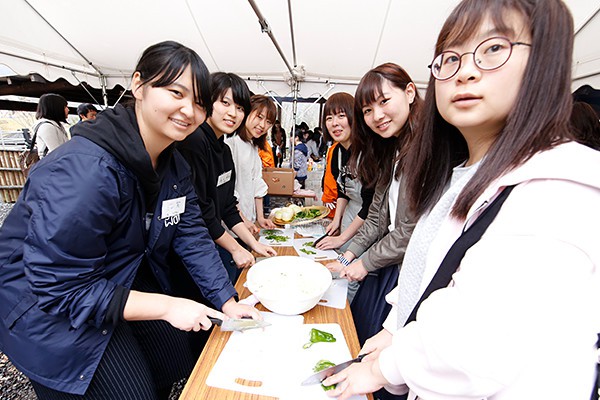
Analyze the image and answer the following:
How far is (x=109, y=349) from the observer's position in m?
0.88

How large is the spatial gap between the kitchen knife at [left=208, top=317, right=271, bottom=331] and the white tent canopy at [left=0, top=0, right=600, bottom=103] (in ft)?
9.57

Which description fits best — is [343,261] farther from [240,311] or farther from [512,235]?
[512,235]

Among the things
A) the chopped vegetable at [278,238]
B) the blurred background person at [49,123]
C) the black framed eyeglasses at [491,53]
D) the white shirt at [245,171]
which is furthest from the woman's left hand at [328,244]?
the blurred background person at [49,123]

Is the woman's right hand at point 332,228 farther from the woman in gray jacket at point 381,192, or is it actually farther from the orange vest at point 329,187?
the orange vest at point 329,187

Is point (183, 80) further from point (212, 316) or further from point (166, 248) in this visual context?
point (212, 316)

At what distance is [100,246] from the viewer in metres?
0.80

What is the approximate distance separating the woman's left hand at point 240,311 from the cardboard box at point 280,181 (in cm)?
263

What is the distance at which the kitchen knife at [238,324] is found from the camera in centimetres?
92

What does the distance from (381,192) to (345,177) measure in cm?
62

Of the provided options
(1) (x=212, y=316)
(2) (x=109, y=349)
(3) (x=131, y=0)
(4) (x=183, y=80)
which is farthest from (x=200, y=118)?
(3) (x=131, y=0)

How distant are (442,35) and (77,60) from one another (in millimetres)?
5511

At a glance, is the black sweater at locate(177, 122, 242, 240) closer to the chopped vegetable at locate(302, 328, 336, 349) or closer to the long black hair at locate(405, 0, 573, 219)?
the chopped vegetable at locate(302, 328, 336, 349)

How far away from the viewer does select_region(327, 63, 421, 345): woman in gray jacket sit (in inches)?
52.4

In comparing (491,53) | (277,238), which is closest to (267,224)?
(277,238)
